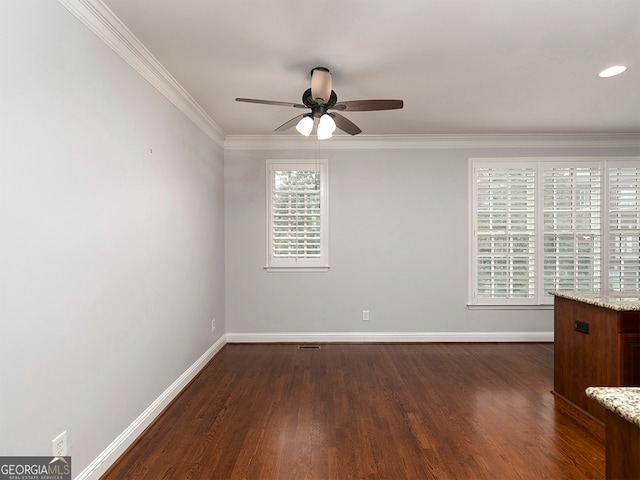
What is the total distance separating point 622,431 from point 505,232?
4.20m

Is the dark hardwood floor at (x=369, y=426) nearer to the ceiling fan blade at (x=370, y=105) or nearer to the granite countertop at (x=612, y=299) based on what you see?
the granite countertop at (x=612, y=299)

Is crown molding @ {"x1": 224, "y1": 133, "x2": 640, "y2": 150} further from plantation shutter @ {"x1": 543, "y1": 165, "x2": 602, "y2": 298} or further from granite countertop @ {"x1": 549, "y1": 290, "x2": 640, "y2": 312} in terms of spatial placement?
granite countertop @ {"x1": 549, "y1": 290, "x2": 640, "y2": 312}

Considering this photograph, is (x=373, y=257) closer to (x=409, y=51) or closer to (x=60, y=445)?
(x=409, y=51)

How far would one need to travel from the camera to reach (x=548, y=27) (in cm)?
234

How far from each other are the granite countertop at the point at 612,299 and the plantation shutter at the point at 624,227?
2122 mm

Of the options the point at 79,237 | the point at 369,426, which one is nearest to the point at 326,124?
the point at 79,237

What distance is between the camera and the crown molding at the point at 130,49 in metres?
2.00

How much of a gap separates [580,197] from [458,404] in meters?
3.48

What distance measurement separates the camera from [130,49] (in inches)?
96.7

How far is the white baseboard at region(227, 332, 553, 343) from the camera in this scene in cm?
492

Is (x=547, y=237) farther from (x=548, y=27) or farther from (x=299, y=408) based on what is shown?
(x=299, y=408)

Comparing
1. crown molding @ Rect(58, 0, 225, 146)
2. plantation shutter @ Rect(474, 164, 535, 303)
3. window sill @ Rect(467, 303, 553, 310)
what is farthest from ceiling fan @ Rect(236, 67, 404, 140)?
window sill @ Rect(467, 303, 553, 310)

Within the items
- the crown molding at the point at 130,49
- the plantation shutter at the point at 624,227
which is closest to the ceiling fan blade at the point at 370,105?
the crown molding at the point at 130,49

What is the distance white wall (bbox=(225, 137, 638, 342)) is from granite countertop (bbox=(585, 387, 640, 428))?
12.5 ft
